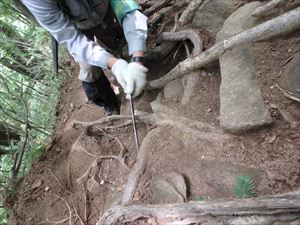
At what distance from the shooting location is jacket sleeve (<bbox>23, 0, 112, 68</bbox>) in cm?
250

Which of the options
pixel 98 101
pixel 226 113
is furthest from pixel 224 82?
pixel 98 101

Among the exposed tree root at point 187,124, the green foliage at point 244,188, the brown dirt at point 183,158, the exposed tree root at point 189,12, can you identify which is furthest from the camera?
the exposed tree root at point 189,12

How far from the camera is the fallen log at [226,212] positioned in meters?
1.47

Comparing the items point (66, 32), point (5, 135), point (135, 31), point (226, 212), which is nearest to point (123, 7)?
point (135, 31)

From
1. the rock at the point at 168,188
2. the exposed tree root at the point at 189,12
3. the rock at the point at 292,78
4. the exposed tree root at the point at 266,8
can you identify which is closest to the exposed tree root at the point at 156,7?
the exposed tree root at the point at 189,12

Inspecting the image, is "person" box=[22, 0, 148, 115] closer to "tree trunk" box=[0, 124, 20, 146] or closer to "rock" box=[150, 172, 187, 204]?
"rock" box=[150, 172, 187, 204]

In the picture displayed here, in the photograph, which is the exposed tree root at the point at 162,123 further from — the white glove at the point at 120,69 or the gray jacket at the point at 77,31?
the gray jacket at the point at 77,31

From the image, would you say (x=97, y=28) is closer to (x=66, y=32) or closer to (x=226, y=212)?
(x=66, y=32)

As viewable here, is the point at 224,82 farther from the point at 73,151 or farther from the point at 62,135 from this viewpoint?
the point at 62,135

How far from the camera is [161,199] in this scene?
85.1 inches

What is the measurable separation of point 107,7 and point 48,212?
6.06 feet

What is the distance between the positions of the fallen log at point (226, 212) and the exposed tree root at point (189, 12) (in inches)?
75.5

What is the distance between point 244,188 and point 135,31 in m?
1.54

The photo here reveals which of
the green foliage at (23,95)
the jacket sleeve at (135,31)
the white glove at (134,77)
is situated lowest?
the green foliage at (23,95)
